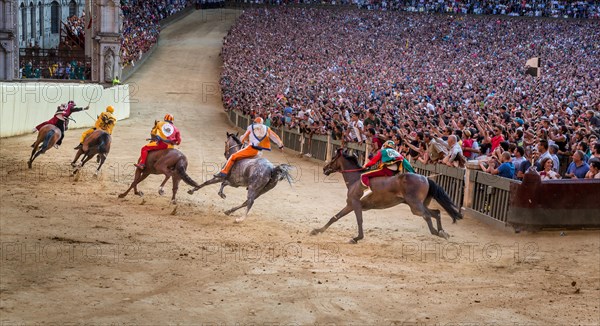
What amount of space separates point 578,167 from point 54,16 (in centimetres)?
5352

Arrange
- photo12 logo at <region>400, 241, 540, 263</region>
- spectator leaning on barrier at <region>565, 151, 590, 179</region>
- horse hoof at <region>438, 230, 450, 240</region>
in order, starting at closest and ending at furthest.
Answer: photo12 logo at <region>400, 241, 540, 263</region>
horse hoof at <region>438, 230, 450, 240</region>
spectator leaning on barrier at <region>565, 151, 590, 179</region>

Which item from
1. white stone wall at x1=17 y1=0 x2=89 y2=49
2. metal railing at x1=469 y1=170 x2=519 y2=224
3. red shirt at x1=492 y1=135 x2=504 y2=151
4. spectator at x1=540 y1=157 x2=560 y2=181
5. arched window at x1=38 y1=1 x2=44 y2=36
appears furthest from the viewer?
arched window at x1=38 y1=1 x2=44 y2=36

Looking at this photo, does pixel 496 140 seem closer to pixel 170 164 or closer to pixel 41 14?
pixel 170 164

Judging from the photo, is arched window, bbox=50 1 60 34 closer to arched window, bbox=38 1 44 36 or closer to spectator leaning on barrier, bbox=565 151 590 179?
arched window, bbox=38 1 44 36

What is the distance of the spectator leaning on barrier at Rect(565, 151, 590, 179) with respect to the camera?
593 inches

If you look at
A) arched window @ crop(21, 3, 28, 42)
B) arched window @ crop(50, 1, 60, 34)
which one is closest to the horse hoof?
arched window @ crop(21, 3, 28, 42)

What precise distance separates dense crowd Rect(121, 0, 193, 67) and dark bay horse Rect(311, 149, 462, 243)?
35176 millimetres

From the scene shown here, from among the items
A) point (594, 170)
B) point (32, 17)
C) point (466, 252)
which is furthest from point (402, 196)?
point (32, 17)

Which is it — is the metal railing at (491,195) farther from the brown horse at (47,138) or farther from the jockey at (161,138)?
the brown horse at (47,138)

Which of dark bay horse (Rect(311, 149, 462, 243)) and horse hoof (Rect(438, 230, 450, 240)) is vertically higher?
dark bay horse (Rect(311, 149, 462, 243))

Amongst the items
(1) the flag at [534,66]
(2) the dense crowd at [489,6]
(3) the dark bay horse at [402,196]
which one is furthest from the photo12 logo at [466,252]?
(2) the dense crowd at [489,6]

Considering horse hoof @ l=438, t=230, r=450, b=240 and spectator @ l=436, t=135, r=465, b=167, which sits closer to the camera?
horse hoof @ l=438, t=230, r=450, b=240

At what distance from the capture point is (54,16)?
202 ft

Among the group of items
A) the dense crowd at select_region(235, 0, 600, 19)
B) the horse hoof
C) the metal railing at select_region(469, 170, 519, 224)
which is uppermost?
the dense crowd at select_region(235, 0, 600, 19)
